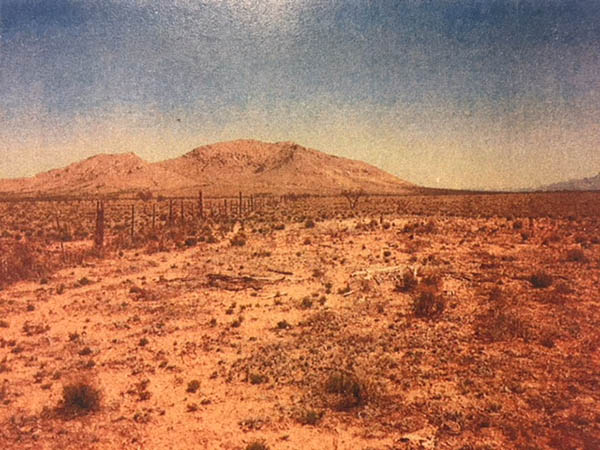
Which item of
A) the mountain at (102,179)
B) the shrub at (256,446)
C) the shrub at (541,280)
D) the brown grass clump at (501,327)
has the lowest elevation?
the shrub at (256,446)

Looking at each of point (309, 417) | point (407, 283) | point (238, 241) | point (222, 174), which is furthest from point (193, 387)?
point (222, 174)

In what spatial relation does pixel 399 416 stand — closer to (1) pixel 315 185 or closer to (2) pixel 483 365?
(2) pixel 483 365

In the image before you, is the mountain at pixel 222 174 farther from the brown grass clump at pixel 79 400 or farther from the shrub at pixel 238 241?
the brown grass clump at pixel 79 400

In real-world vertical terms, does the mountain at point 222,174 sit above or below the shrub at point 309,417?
above

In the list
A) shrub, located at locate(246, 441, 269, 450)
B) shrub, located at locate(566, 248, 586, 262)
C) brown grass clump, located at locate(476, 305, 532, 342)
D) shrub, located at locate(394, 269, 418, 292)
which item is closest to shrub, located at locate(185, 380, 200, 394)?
shrub, located at locate(246, 441, 269, 450)

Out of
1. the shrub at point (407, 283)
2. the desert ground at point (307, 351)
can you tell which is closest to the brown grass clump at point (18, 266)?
the desert ground at point (307, 351)

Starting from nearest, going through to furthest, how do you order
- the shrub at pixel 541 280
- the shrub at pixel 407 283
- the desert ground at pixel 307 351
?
the desert ground at pixel 307 351, the shrub at pixel 541 280, the shrub at pixel 407 283

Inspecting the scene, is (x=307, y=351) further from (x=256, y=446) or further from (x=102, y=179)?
(x=102, y=179)

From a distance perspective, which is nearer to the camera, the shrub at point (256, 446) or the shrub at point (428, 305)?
the shrub at point (256, 446)

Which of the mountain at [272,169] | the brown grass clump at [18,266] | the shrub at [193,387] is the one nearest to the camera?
the shrub at [193,387]
